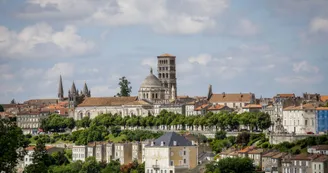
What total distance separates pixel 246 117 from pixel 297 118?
26.4ft

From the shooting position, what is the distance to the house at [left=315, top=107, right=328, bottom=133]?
9750cm

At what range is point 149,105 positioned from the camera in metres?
137

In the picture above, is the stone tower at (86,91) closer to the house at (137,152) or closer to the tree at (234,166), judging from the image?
the house at (137,152)

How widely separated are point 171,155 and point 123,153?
16.9m

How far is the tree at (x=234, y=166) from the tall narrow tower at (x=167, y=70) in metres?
68.3

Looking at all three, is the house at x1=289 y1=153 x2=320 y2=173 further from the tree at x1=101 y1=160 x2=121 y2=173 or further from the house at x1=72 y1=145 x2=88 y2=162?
the house at x1=72 y1=145 x2=88 y2=162

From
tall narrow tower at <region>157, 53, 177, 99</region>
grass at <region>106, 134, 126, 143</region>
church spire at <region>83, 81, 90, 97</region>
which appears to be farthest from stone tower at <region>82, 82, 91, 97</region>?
grass at <region>106, 134, 126, 143</region>

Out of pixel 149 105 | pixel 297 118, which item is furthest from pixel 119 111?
pixel 297 118

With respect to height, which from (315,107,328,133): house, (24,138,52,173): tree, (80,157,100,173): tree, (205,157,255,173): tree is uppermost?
(315,107,328,133): house

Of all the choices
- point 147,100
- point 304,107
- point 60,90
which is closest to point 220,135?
point 304,107

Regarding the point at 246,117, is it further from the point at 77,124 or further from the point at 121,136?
the point at 77,124

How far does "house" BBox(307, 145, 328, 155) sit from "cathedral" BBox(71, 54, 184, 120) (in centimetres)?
5050

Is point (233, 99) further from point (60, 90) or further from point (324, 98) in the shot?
point (60, 90)

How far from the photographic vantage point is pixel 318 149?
80.5 meters
